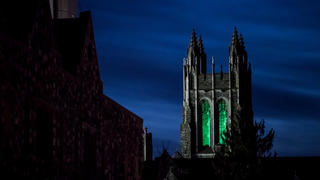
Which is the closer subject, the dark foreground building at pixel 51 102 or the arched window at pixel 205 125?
the dark foreground building at pixel 51 102

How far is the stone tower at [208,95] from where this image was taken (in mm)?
96750

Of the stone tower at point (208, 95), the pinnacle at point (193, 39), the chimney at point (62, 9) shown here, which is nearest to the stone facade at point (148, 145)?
the stone tower at point (208, 95)

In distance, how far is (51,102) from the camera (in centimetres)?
1191

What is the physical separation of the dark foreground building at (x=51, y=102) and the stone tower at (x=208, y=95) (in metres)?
79.8

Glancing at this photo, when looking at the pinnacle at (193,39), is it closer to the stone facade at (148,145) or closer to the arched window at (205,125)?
the arched window at (205,125)

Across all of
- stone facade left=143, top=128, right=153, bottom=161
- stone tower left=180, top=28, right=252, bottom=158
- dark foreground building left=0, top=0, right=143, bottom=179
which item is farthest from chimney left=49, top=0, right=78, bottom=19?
stone tower left=180, top=28, right=252, bottom=158

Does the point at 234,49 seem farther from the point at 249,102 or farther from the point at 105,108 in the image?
the point at 105,108

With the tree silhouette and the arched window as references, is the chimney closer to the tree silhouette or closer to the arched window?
the tree silhouette

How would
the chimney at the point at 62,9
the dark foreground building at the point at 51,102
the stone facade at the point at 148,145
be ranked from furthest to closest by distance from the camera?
1. the stone facade at the point at 148,145
2. the chimney at the point at 62,9
3. the dark foreground building at the point at 51,102

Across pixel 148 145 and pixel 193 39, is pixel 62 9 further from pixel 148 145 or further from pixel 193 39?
pixel 193 39

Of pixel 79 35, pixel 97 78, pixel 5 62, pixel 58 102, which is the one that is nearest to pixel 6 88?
pixel 5 62

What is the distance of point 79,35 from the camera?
1431 centimetres

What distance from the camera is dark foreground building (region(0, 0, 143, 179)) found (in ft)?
32.5

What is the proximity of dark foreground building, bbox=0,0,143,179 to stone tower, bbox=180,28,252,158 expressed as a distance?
262ft
